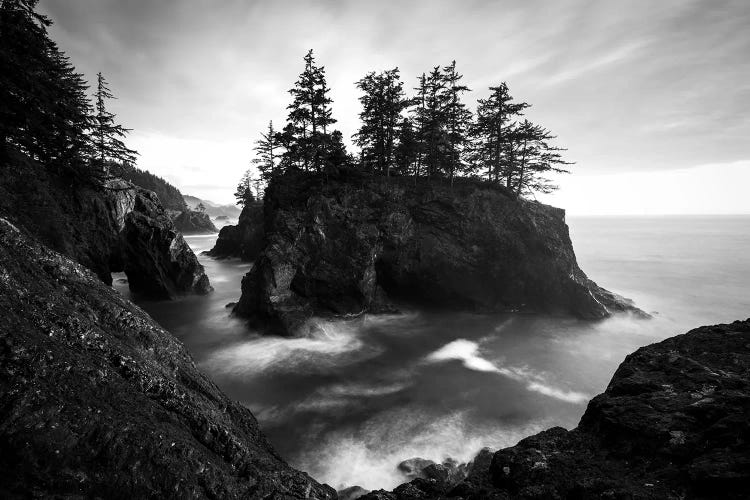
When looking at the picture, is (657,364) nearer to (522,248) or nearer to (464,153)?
(522,248)

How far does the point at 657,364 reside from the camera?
6.55 metres

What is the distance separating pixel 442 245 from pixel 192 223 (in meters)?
81.9

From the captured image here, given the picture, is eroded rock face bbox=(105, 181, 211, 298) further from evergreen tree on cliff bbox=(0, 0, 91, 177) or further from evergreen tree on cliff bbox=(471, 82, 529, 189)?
evergreen tree on cliff bbox=(471, 82, 529, 189)

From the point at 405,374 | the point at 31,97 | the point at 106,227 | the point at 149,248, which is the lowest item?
the point at 405,374

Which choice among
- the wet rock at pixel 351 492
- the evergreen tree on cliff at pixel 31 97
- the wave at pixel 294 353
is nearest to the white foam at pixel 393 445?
the wet rock at pixel 351 492

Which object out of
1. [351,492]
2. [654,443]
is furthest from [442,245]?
[654,443]

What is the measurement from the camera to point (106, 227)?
23297mm

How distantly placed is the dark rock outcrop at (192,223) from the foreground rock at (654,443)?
312ft

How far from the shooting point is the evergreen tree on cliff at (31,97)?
13664 mm

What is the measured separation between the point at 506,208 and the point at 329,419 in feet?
79.5

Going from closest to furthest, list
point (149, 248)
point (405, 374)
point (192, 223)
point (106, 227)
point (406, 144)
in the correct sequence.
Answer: point (405, 374) < point (106, 227) < point (149, 248) < point (406, 144) < point (192, 223)

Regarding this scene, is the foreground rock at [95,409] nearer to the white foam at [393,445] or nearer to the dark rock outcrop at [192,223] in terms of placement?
the white foam at [393,445]

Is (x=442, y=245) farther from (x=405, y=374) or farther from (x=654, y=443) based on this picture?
(x=654, y=443)

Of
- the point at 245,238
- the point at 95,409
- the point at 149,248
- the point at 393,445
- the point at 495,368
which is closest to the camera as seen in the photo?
the point at 95,409
